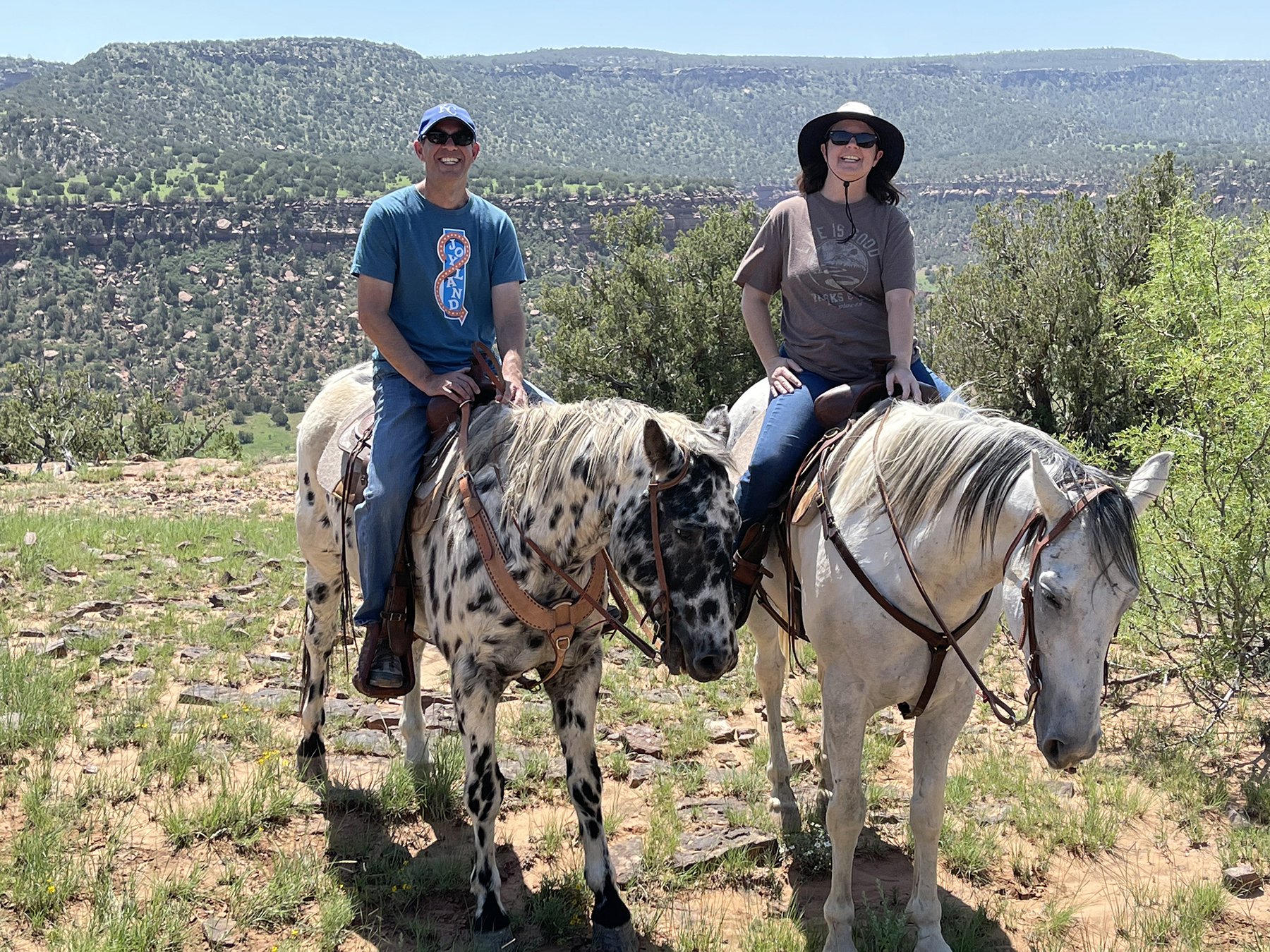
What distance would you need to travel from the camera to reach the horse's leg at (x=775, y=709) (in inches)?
205

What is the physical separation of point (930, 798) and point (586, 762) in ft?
4.77

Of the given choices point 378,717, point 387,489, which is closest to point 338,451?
point 387,489

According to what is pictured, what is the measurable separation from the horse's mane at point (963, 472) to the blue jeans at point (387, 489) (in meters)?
1.90

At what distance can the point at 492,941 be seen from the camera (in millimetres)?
3830

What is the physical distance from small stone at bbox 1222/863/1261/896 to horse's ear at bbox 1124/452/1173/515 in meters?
2.58

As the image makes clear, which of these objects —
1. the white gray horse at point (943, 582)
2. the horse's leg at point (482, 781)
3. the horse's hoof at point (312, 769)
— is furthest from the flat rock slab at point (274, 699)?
the white gray horse at point (943, 582)

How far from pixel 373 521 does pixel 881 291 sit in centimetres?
264

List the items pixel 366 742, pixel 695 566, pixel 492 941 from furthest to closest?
pixel 366 742 → pixel 492 941 → pixel 695 566

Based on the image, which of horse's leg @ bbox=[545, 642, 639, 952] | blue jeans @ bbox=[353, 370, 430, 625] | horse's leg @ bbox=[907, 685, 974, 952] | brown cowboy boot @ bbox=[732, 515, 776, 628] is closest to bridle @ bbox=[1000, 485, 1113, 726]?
horse's leg @ bbox=[907, 685, 974, 952]

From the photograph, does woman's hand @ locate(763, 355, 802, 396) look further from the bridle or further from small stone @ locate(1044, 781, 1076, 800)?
small stone @ locate(1044, 781, 1076, 800)

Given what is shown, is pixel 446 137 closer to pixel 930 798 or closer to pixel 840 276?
pixel 840 276

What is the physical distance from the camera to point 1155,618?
637 centimetres

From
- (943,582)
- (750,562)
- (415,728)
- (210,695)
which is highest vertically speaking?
(943,582)

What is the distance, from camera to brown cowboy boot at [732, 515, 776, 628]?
441cm
